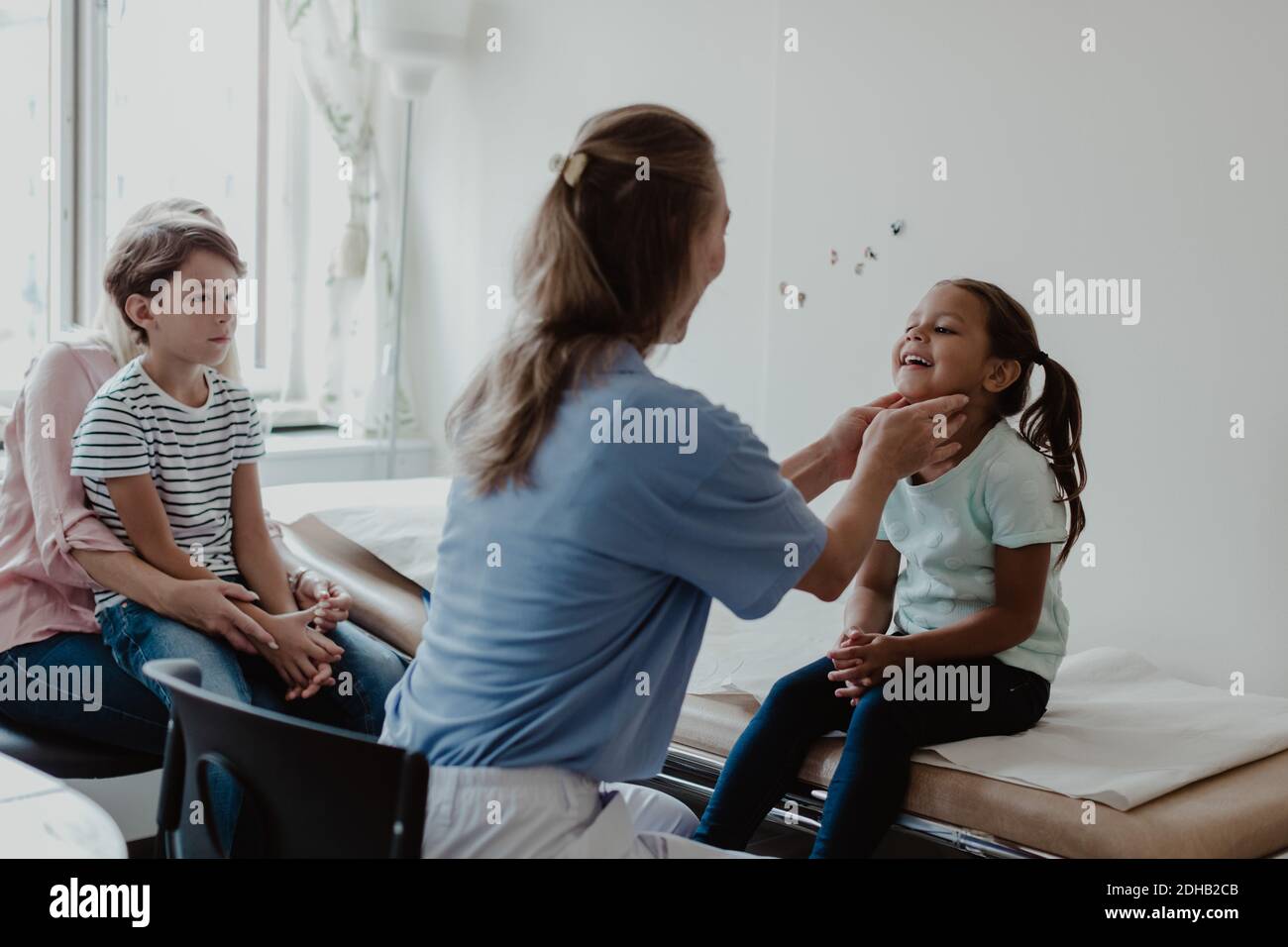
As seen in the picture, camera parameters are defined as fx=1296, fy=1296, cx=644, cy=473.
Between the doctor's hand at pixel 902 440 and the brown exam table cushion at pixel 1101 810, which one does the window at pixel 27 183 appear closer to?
the brown exam table cushion at pixel 1101 810

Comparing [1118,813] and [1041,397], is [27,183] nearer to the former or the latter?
[1041,397]

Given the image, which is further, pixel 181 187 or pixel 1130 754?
pixel 181 187

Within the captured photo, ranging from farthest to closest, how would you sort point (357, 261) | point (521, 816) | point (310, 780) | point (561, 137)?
1. point (357, 261)
2. point (561, 137)
3. point (521, 816)
4. point (310, 780)

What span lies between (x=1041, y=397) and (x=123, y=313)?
1303 millimetres

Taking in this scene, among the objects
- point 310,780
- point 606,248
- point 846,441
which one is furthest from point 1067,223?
point 310,780

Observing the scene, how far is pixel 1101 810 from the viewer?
1516 millimetres

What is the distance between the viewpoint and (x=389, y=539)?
2.40 metres

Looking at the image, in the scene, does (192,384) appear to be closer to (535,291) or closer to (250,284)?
(535,291)

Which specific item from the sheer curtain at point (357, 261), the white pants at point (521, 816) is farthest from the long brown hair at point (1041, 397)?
the sheer curtain at point (357, 261)

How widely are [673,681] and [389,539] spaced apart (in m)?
1.28

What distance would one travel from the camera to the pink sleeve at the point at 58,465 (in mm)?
1762

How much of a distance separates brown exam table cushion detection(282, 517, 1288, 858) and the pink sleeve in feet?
2.92

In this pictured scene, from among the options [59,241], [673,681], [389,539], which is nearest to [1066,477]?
[673,681]

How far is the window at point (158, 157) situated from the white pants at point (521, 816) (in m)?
2.68
